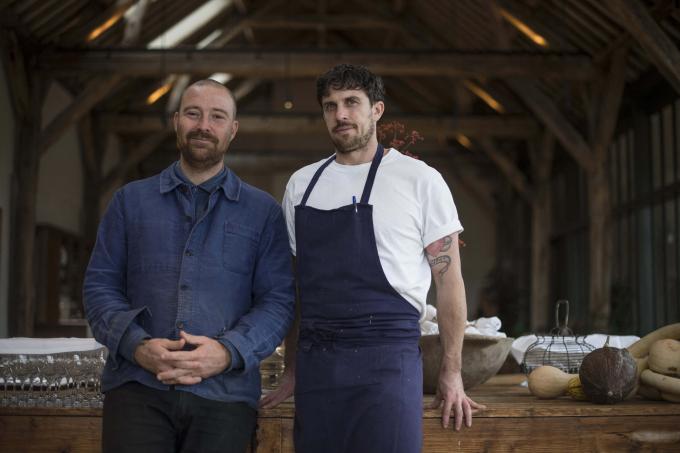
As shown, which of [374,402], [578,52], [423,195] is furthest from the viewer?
[578,52]

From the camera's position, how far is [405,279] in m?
2.06

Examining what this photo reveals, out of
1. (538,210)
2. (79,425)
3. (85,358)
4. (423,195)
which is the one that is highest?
(538,210)

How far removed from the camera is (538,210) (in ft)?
40.6

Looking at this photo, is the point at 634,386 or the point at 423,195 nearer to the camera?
the point at 423,195

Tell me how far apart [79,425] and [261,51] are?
715 cm

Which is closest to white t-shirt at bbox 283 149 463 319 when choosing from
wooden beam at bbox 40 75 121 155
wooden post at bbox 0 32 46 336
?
wooden post at bbox 0 32 46 336

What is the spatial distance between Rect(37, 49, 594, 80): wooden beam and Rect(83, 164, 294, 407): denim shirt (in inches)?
271

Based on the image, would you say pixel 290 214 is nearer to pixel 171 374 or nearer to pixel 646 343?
pixel 171 374

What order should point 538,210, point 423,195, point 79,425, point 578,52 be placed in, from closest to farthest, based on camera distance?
point 423,195, point 79,425, point 578,52, point 538,210

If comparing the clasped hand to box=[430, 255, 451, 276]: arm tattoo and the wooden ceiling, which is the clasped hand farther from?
the wooden ceiling

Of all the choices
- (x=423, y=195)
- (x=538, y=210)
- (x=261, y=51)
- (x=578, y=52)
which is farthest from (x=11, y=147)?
(x=423, y=195)

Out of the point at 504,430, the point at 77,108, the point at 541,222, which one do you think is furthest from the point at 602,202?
the point at 504,430

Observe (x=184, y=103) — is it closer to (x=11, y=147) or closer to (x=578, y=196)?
(x=11, y=147)

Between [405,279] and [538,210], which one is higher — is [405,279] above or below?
below
